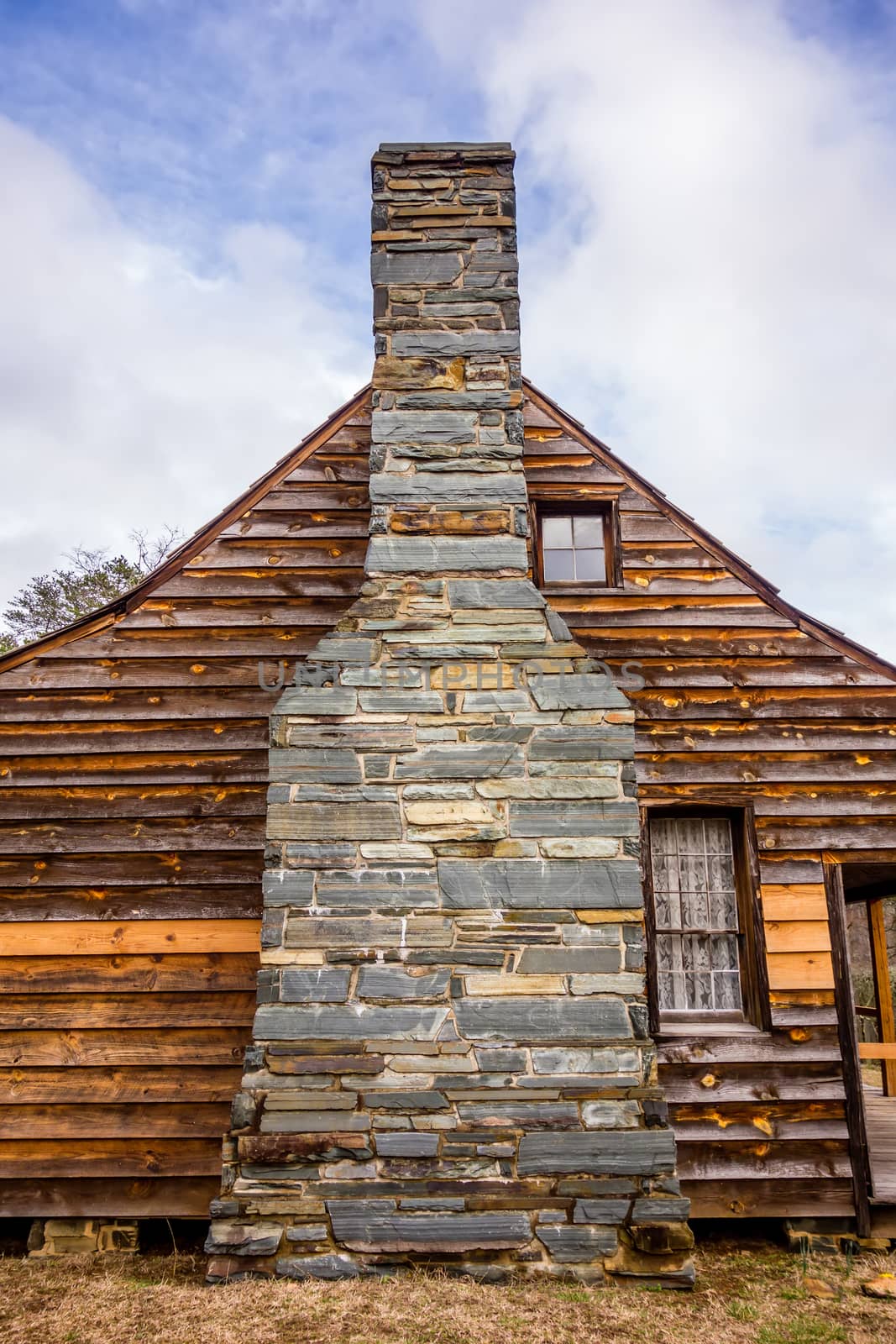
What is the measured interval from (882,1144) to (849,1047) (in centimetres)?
203

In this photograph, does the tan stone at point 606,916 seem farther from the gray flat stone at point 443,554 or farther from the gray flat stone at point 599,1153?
the gray flat stone at point 443,554

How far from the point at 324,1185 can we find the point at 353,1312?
60 centimetres

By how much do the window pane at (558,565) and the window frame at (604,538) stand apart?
36 mm

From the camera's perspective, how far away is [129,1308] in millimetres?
3809

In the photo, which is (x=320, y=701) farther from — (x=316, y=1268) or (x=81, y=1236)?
(x=81, y=1236)

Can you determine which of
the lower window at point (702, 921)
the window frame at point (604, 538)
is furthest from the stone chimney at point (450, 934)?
the lower window at point (702, 921)

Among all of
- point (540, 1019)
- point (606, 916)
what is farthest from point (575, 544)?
point (540, 1019)

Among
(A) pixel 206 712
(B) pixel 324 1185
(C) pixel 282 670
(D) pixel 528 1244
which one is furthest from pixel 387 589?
(D) pixel 528 1244

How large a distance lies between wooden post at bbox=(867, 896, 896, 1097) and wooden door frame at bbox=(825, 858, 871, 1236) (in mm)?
2717

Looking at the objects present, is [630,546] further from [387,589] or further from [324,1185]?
[324,1185]

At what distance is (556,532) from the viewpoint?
6.47m

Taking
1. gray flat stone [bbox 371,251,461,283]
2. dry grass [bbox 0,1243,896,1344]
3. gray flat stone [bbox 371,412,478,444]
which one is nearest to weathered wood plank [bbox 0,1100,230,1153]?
dry grass [bbox 0,1243,896,1344]

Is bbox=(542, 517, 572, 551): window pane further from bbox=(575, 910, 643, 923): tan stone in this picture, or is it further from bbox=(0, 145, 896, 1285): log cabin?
bbox=(575, 910, 643, 923): tan stone

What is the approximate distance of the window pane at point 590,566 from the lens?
6.36m
